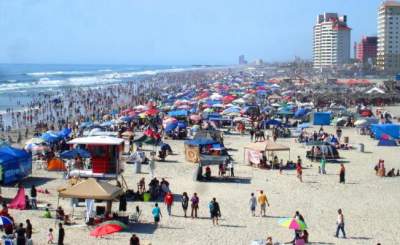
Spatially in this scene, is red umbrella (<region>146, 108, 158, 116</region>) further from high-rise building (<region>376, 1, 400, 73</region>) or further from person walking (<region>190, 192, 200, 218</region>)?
high-rise building (<region>376, 1, 400, 73</region>)

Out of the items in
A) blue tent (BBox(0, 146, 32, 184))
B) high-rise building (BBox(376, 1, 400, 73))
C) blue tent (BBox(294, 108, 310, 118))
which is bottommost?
blue tent (BBox(0, 146, 32, 184))

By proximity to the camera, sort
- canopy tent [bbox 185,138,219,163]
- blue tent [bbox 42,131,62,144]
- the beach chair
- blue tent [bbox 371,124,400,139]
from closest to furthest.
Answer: the beach chair < canopy tent [bbox 185,138,219,163] < blue tent [bbox 42,131,62,144] < blue tent [bbox 371,124,400,139]

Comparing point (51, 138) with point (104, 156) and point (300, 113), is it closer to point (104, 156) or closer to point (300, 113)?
point (104, 156)

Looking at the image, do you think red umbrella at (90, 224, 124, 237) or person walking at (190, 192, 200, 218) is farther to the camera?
person walking at (190, 192, 200, 218)

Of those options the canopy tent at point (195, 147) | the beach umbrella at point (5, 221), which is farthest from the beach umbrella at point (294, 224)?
the canopy tent at point (195, 147)

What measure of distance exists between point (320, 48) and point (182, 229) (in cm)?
14287

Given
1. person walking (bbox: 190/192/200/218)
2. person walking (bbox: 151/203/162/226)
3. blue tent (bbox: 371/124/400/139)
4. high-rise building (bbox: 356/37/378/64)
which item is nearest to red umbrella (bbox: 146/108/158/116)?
blue tent (bbox: 371/124/400/139)

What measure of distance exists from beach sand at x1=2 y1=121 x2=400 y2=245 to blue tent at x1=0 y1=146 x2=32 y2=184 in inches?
20.0

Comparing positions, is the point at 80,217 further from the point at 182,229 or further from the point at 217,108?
the point at 217,108

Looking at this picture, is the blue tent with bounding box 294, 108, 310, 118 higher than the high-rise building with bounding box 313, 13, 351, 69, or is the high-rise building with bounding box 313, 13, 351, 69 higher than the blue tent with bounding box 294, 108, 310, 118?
the high-rise building with bounding box 313, 13, 351, 69

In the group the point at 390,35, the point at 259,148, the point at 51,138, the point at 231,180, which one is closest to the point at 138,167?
the point at 231,180

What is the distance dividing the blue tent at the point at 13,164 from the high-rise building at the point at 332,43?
129316mm

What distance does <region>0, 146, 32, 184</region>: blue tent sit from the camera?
18844 mm

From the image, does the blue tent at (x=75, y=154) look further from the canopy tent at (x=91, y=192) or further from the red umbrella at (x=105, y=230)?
the red umbrella at (x=105, y=230)
